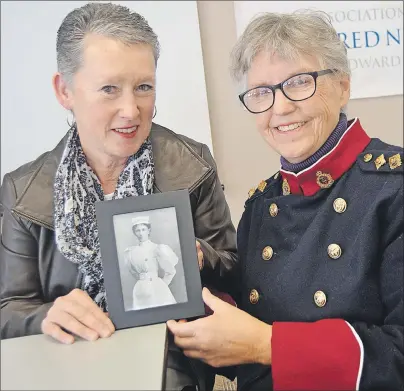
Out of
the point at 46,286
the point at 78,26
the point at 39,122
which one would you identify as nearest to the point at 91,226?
the point at 46,286

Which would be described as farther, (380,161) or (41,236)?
(41,236)

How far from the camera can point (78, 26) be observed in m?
1.08

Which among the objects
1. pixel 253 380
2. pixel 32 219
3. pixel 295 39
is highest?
pixel 295 39

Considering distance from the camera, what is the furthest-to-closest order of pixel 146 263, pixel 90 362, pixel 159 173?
pixel 159 173
pixel 146 263
pixel 90 362

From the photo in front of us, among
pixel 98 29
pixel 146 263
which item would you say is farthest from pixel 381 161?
pixel 98 29

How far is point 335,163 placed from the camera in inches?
40.8

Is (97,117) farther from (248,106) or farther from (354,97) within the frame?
(354,97)

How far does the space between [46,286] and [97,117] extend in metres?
0.40

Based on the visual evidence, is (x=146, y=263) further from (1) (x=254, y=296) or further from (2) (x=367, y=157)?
(2) (x=367, y=157)

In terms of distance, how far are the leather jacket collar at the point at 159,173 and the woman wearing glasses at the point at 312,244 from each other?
0.60ft

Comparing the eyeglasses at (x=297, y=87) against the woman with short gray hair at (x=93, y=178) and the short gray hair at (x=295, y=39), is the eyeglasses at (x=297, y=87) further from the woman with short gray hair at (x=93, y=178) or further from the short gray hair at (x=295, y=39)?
the woman with short gray hair at (x=93, y=178)

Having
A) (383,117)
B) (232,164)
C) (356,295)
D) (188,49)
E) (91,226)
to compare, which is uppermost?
(188,49)

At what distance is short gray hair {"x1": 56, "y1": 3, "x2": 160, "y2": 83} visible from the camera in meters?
1.06

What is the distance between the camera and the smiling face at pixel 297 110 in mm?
1022
